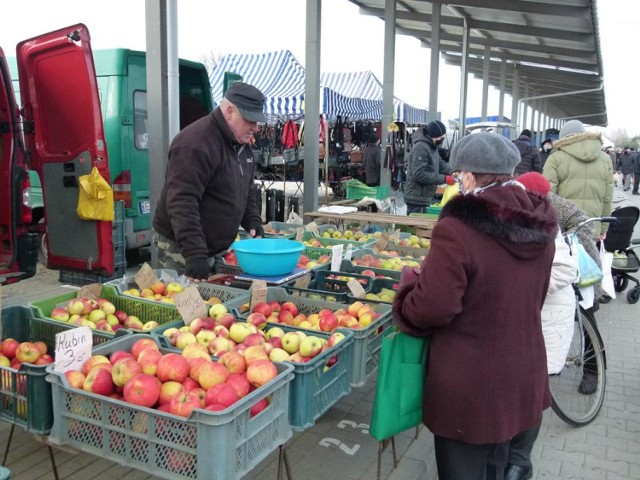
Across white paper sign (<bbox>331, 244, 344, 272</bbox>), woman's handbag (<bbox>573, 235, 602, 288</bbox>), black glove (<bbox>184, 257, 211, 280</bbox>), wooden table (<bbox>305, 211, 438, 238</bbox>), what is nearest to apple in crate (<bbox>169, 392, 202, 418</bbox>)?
black glove (<bbox>184, 257, 211, 280</bbox>)

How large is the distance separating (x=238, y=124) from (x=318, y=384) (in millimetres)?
1752

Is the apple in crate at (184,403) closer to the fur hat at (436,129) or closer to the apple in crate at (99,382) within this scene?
the apple in crate at (99,382)

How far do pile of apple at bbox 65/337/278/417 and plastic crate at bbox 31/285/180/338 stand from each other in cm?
69

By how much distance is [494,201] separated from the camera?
2.10 metres

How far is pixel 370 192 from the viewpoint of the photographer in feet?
35.2

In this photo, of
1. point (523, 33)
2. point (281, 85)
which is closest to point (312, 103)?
point (281, 85)

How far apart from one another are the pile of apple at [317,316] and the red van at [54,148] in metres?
2.92

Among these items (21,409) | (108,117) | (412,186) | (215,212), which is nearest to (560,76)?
(412,186)

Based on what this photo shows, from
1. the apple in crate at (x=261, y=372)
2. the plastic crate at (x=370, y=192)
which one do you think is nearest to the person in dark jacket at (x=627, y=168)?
the plastic crate at (x=370, y=192)

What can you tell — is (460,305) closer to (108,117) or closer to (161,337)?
(161,337)

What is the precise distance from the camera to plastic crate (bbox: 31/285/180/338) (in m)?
3.17

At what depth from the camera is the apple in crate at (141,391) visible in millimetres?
2062

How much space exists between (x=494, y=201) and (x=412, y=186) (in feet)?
18.7

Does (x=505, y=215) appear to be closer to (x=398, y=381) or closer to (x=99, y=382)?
(x=398, y=381)
